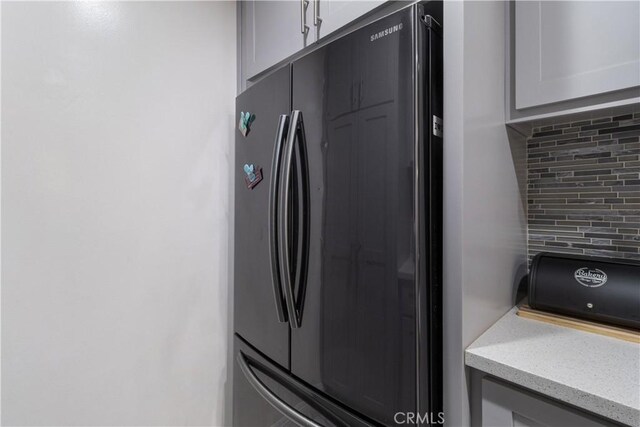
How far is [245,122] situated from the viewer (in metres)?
1.17

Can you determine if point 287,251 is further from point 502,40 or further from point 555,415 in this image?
point 502,40

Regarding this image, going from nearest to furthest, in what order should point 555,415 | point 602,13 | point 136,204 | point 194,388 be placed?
point 555,415 → point 602,13 → point 136,204 → point 194,388

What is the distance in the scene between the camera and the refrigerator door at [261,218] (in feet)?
3.13

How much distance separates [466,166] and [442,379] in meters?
0.52

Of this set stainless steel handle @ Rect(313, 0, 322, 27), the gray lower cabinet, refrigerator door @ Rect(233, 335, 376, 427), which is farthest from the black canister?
stainless steel handle @ Rect(313, 0, 322, 27)

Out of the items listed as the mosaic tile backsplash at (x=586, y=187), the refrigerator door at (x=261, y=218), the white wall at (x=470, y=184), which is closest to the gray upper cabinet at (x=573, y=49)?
the white wall at (x=470, y=184)

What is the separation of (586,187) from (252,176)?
1.18 m

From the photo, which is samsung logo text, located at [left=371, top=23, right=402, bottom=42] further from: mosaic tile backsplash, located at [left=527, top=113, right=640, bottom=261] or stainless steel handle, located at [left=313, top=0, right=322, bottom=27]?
mosaic tile backsplash, located at [left=527, top=113, right=640, bottom=261]

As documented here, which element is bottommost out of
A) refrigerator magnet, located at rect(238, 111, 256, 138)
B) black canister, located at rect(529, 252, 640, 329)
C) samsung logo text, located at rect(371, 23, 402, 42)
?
black canister, located at rect(529, 252, 640, 329)

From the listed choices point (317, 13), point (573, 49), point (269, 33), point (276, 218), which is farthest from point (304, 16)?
point (573, 49)

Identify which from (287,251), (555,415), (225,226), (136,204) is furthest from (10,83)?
A: (555,415)

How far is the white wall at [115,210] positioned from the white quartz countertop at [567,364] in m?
1.08

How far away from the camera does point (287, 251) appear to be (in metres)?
0.90

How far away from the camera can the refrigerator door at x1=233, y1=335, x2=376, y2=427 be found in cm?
83
